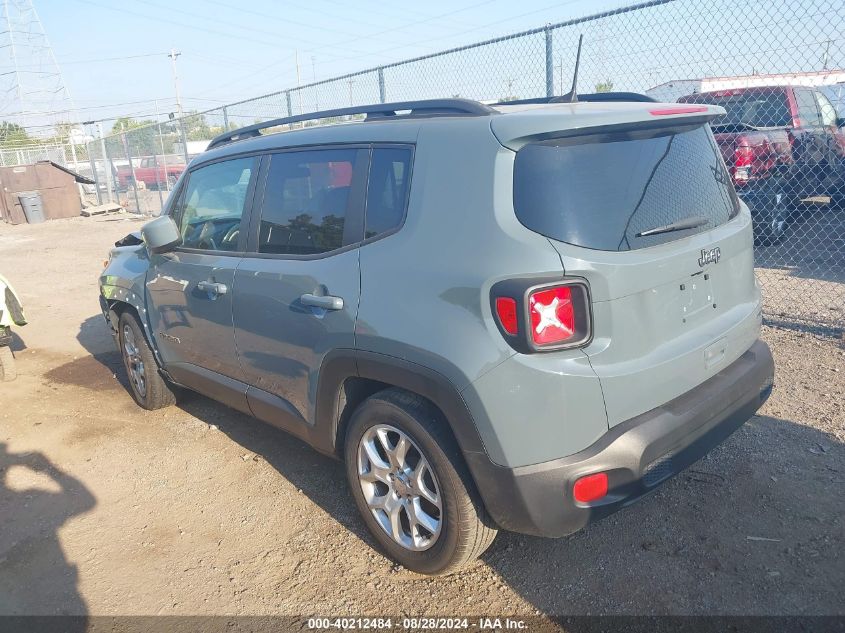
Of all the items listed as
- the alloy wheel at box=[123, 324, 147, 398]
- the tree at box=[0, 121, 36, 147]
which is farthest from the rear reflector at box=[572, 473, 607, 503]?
the tree at box=[0, 121, 36, 147]

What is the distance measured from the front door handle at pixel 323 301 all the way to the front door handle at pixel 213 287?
30.6 inches

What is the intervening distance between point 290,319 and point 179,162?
55.6 ft

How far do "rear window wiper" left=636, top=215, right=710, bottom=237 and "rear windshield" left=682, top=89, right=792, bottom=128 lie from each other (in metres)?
6.47

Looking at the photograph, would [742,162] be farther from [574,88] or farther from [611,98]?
[574,88]

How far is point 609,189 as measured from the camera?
A: 2.50 metres

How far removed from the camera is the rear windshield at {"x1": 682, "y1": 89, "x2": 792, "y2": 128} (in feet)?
27.9

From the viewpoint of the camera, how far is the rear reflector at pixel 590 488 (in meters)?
2.37

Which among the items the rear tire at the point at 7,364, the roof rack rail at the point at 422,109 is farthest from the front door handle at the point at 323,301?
the rear tire at the point at 7,364

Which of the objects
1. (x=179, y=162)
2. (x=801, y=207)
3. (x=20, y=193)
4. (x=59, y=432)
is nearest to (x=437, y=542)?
(x=59, y=432)

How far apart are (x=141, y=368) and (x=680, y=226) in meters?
3.92

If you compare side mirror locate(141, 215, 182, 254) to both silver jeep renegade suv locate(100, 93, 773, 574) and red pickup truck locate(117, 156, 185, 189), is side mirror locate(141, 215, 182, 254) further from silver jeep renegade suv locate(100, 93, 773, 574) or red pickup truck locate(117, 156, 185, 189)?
red pickup truck locate(117, 156, 185, 189)

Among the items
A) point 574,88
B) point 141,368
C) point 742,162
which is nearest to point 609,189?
point 574,88

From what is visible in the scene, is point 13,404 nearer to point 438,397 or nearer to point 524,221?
point 438,397

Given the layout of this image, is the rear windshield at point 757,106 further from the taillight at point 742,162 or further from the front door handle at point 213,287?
the front door handle at point 213,287
